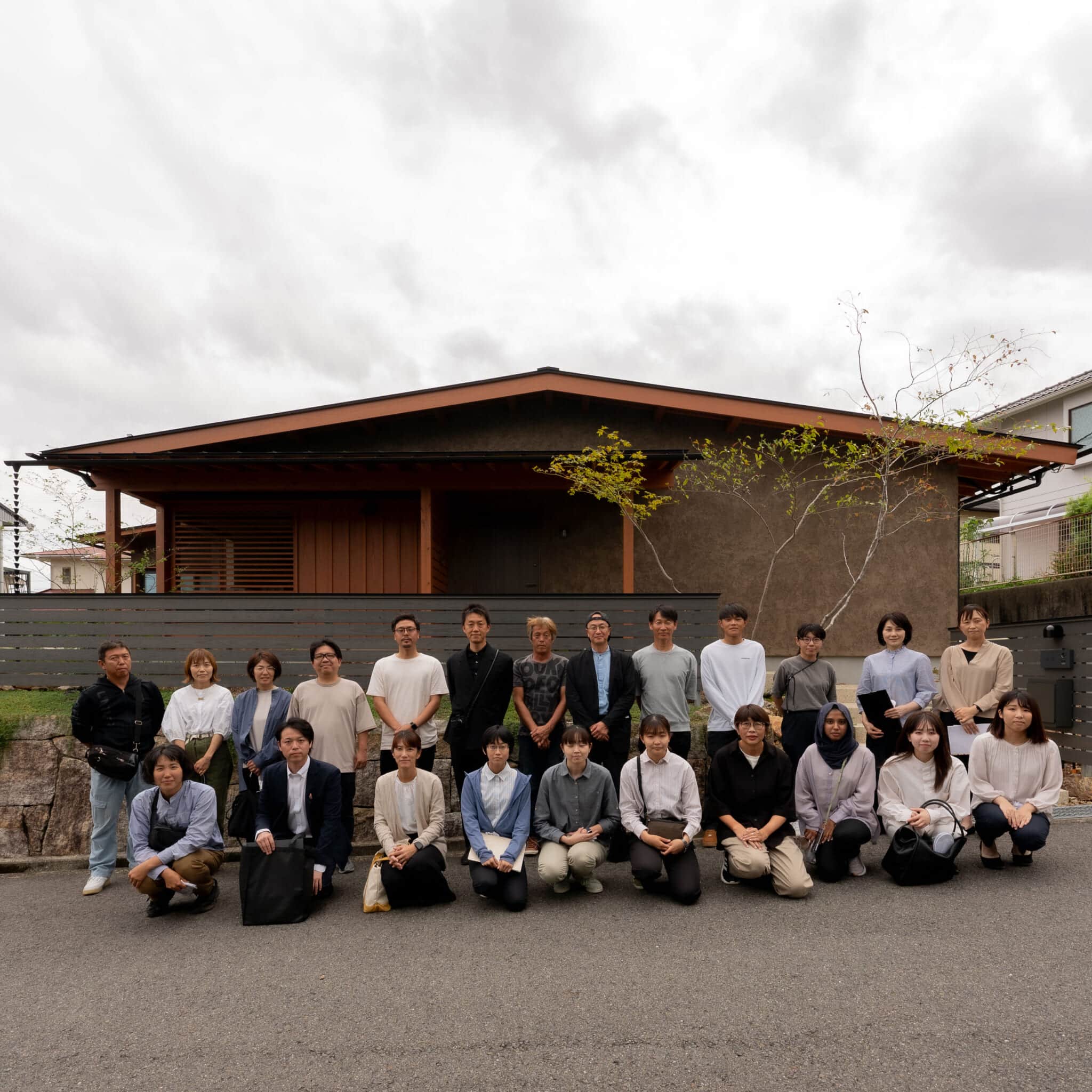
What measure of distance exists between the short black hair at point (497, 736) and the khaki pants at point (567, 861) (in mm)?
691

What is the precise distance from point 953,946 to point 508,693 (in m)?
3.15

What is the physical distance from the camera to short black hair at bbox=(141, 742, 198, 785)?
16.5ft

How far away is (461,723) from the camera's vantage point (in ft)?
19.1

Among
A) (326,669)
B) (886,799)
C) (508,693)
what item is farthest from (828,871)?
(326,669)

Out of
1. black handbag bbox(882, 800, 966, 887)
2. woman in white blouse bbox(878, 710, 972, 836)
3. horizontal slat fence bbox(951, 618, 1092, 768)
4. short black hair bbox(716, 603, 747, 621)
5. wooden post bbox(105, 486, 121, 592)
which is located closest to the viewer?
black handbag bbox(882, 800, 966, 887)

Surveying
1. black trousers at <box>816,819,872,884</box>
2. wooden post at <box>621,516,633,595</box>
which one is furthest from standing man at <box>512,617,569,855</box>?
wooden post at <box>621,516,633,595</box>

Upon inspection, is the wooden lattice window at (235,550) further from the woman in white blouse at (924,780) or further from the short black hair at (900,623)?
the woman in white blouse at (924,780)

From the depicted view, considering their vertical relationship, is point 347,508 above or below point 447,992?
above

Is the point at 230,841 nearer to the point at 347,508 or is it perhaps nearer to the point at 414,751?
the point at 414,751

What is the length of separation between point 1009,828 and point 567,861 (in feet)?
9.48

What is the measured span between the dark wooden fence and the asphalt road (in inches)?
153

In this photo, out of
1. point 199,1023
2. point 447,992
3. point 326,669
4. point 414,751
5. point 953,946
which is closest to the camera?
point 199,1023

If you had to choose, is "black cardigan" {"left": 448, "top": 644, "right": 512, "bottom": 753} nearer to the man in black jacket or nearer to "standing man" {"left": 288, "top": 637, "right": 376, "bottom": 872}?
the man in black jacket

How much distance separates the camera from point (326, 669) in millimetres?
5594
